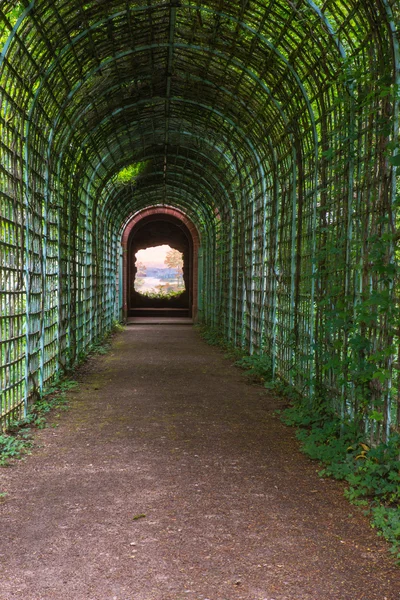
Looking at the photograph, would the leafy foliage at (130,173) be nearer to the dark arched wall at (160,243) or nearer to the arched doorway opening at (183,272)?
the arched doorway opening at (183,272)

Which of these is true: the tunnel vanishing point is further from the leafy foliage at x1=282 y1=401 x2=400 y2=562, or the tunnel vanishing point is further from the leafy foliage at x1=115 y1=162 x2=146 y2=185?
the leafy foliage at x1=115 y1=162 x2=146 y2=185

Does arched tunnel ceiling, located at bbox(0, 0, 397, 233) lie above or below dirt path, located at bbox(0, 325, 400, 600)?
above

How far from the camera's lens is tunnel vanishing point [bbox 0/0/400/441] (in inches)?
178

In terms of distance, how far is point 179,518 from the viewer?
12.3ft

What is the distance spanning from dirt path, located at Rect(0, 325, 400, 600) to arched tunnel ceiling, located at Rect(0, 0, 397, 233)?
3.01 meters

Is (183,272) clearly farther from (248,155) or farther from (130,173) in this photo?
(248,155)

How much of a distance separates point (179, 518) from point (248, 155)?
8061 mm

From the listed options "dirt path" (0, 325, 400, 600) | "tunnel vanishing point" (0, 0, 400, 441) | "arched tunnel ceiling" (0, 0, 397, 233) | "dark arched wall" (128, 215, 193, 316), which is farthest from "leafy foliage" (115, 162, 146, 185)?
"dark arched wall" (128, 215, 193, 316)

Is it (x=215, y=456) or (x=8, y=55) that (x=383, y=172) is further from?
(x=8, y=55)

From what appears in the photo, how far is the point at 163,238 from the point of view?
28625 millimetres

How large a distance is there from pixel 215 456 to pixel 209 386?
3.49 metres

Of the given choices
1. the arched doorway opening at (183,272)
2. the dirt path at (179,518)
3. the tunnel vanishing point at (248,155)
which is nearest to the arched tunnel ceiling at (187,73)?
the tunnel vanishing point at (248,155)

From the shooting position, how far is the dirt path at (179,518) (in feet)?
9.57

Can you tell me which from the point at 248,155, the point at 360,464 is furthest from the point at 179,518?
the point at 248,155
